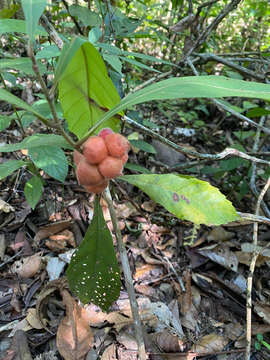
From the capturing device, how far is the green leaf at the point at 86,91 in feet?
2.62

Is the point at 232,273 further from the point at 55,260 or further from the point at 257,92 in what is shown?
the point at 257,92

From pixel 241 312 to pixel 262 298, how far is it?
162 millimetres

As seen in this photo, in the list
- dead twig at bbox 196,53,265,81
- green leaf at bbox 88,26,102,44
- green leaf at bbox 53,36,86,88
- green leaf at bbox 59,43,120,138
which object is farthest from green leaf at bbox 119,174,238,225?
dead twig at bbox 196,53,265,81

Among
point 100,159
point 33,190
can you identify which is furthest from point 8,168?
point 100,159

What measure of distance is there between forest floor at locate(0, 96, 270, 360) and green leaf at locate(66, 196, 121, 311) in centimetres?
25

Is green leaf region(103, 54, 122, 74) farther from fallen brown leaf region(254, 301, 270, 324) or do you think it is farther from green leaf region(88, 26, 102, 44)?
fallen brown leaf region(254, 301, 270, 324)

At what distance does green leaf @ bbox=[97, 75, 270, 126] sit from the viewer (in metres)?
0.71

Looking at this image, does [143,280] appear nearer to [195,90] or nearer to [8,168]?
[8,168]

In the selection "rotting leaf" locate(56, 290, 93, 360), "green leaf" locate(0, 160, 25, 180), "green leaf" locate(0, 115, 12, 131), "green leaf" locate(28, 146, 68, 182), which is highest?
"green leaf" locate(0, 115, 12, 131)

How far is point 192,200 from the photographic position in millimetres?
Result: 798

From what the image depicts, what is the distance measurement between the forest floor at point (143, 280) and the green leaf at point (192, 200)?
24.4 inches

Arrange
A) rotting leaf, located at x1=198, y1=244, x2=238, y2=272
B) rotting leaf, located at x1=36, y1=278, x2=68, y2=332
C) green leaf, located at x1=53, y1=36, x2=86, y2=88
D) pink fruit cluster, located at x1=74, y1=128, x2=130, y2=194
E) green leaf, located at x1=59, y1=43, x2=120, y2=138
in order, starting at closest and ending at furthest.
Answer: green leaf, located at x1=53, y1=36, x2=86, y2=88 → pink fruit cluster, located at x1=74, y1=128, x2=130, y2=194 → green leaf, located at x1=59, y1=43, x2=120, y2=138 → rotting leaf, located at x1=36, y1=278, x2=68, y2=332 → rotting leaf, located at x1=198, y1=244, x2=238, y2=272

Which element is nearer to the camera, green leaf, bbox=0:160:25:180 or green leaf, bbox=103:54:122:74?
green leaf, bbox=0:160:25:180

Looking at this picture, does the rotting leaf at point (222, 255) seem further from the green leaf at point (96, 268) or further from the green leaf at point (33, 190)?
the green leaf at point (33, 190)
